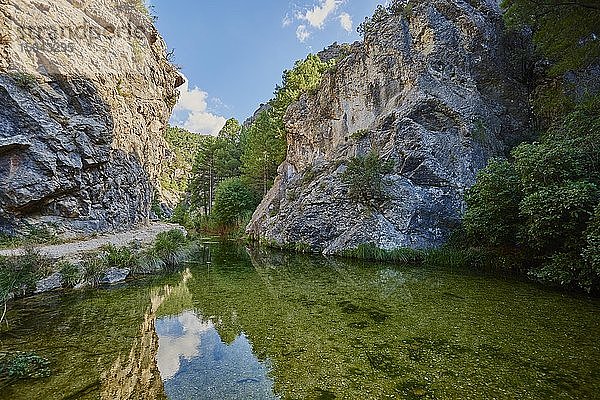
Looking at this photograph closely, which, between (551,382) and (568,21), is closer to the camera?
(551,382)

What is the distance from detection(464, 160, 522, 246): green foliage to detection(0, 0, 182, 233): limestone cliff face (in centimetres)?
1838

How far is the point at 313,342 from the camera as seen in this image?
18.5 feet

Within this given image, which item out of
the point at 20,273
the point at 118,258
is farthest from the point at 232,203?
the point at 20,273

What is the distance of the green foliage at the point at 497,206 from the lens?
11.1 m

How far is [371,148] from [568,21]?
11.5m

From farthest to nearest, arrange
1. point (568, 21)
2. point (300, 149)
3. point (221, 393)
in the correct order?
point (300, 149)
point (568, 21)
point (221, 393)

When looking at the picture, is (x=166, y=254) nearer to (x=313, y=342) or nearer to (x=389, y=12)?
(x=313, y=342)

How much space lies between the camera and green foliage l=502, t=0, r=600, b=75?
37.3ft

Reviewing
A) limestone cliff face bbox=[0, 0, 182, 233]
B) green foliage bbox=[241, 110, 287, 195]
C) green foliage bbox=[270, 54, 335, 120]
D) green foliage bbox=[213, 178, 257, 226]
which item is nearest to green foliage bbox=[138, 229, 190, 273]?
limestone cliff face bbox=[0, 0, 182, 233]

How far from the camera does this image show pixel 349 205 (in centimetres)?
1969

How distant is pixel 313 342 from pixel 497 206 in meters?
8.63

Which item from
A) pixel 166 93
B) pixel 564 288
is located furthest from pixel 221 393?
pixel 166 93

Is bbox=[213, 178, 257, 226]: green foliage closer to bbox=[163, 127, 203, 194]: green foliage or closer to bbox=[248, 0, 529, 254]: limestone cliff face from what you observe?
bbox=[248, 0, 529, 254]: limestone cliff face

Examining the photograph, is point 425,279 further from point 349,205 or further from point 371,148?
point 371,148
